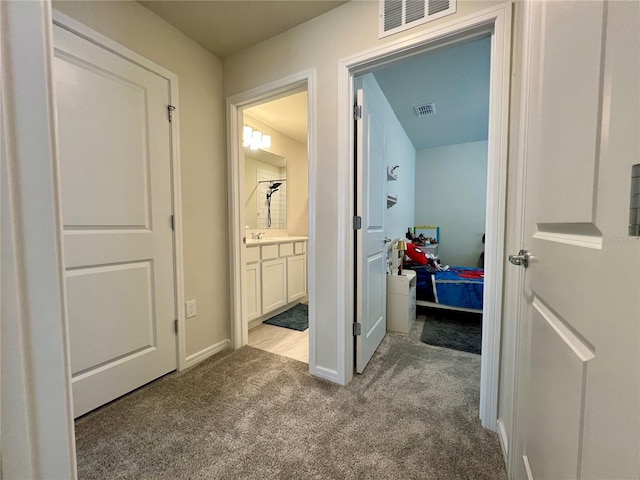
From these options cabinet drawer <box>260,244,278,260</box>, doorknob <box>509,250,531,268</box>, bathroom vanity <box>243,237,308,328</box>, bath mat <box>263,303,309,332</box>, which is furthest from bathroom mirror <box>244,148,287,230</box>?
doorknob <box>509,250,531,268</box>

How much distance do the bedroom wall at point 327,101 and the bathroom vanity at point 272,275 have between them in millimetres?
871

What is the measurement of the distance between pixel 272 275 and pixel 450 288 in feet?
6.24

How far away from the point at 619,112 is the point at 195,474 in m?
1.64

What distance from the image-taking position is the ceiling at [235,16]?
1.54m

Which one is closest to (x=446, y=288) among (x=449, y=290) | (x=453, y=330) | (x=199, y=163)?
(x=449, y=290)

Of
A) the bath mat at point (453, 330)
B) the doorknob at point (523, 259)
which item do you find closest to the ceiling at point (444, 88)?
the doorknob at point (523, 259)

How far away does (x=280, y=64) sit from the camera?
1788 millimetres

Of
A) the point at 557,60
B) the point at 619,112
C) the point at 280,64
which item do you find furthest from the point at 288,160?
the point at 619,112

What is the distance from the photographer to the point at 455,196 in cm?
467

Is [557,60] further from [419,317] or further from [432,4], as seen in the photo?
[419,317]

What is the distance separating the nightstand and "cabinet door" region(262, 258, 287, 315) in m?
1.21

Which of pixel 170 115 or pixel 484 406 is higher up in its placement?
pixel 170 115

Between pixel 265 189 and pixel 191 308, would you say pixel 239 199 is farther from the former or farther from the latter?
pixel 265 189

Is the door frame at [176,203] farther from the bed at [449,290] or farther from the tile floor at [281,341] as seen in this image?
the bed at [449,290]
